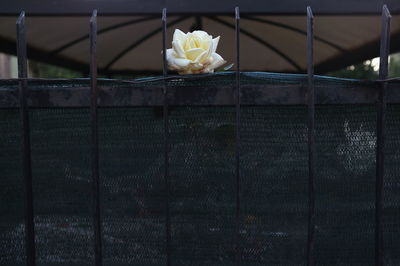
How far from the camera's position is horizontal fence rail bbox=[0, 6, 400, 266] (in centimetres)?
151


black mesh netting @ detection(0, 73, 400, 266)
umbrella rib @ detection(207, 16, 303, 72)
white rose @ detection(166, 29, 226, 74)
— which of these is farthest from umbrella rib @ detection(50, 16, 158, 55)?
black mesh netting @ detection(0, 73, 400, 266)

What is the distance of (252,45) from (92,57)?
3.64 m

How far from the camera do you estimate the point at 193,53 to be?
Answer: 5.16ft

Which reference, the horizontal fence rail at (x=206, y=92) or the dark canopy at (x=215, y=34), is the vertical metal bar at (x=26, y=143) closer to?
the horizontal fence rail at (x=206, y=92)

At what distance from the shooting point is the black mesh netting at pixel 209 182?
157 cm

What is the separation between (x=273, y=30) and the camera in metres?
4.49

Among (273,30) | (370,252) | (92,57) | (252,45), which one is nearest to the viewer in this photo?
(92,57)

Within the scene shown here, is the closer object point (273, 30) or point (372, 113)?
point (372, 113)

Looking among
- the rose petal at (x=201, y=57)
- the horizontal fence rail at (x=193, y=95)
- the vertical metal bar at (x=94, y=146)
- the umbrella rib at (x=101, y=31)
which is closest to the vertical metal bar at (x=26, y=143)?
the horizontal fence rail at (x=193, y=95)

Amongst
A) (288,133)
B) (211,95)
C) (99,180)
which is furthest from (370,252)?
(99,180)

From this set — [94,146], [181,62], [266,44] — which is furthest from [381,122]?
[266,44]

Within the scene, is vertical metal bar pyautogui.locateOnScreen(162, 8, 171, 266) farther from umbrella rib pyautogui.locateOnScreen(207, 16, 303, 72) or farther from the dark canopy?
umbrella rib pyautogui.locateOnScreen(207, 16, 303, 72)

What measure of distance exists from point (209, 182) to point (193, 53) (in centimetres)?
47

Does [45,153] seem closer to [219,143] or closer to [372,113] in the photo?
[219,143]
